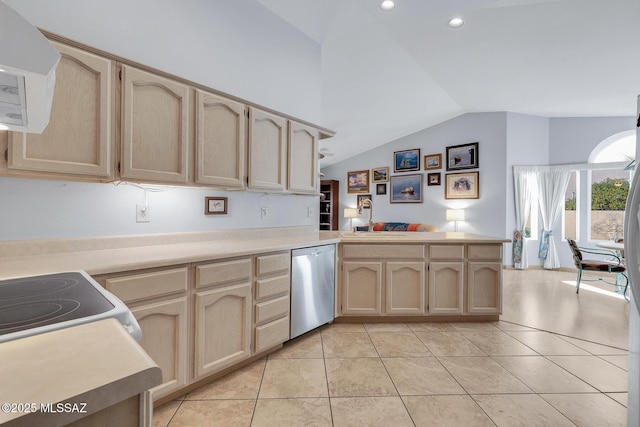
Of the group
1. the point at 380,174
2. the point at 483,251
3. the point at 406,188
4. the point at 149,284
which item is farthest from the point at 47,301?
the point at 380,174

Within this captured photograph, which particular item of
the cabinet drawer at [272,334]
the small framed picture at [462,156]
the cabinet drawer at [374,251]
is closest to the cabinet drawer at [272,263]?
the cabinet drawer at [272,334]

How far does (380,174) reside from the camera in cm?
772

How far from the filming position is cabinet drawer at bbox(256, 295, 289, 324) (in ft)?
7.21

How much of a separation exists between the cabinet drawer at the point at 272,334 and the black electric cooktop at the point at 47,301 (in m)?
1.25

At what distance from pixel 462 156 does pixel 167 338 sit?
6.16m

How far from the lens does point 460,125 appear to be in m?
6.38

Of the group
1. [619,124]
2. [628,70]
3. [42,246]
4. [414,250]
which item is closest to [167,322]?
[42,246]

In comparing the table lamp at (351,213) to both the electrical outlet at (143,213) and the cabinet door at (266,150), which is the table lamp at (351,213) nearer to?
the cabinet door at (266,150)

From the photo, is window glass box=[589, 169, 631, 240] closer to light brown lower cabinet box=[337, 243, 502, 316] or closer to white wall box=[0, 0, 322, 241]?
light brown lower cabinet box=[337, 243, 502, 316]

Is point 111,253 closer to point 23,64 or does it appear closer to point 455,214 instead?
point 23,64

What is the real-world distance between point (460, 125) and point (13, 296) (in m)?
6.91

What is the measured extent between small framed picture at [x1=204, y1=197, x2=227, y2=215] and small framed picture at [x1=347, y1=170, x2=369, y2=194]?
228 inches

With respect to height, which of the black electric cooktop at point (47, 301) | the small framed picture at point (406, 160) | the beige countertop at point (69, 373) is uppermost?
the small framed picture at point (406, 160)

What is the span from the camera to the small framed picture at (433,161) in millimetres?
6633
